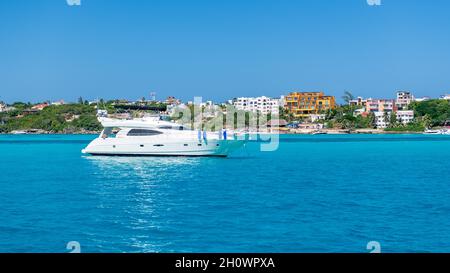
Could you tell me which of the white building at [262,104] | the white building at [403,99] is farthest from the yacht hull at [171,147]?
the white building at [403,99]

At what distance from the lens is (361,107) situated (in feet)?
559

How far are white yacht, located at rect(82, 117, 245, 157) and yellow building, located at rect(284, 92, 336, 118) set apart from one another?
404ft

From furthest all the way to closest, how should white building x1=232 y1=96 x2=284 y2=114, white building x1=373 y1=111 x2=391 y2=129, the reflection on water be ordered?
white building x1=232 y1=96 x2=284 y2=114 < white building x1=373 y1=111 x2=391 y2=129 < the reflection on water

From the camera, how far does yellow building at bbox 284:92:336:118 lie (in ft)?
→ 545

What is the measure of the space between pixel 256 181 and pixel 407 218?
1149 centimetres

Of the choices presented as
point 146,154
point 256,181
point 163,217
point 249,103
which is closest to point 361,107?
point 249,103

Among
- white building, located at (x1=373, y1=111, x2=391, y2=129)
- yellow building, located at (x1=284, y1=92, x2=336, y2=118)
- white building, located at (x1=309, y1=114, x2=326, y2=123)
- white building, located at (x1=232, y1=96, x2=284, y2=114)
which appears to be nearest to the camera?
white building, located at (x1=373, y1=111, x2=391, y2=129)

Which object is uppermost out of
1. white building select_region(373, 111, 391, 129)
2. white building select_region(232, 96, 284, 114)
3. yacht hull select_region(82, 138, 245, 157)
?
white building select_region(232, 96, 284, 114)

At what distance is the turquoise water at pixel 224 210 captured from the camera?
1534cm

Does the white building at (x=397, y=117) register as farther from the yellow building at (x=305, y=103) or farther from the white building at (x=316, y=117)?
the yellow building at (x=305, y=103)

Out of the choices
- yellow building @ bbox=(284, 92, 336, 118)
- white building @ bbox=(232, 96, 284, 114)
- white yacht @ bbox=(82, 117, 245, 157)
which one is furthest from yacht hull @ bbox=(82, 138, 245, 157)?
yellow building @ bbox=(284, 92, 336, 118)

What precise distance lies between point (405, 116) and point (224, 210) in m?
142

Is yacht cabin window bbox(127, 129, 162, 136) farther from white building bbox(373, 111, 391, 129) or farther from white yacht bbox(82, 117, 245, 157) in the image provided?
white building bbox(373, 111, 391, 129)

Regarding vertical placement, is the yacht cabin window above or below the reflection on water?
above
